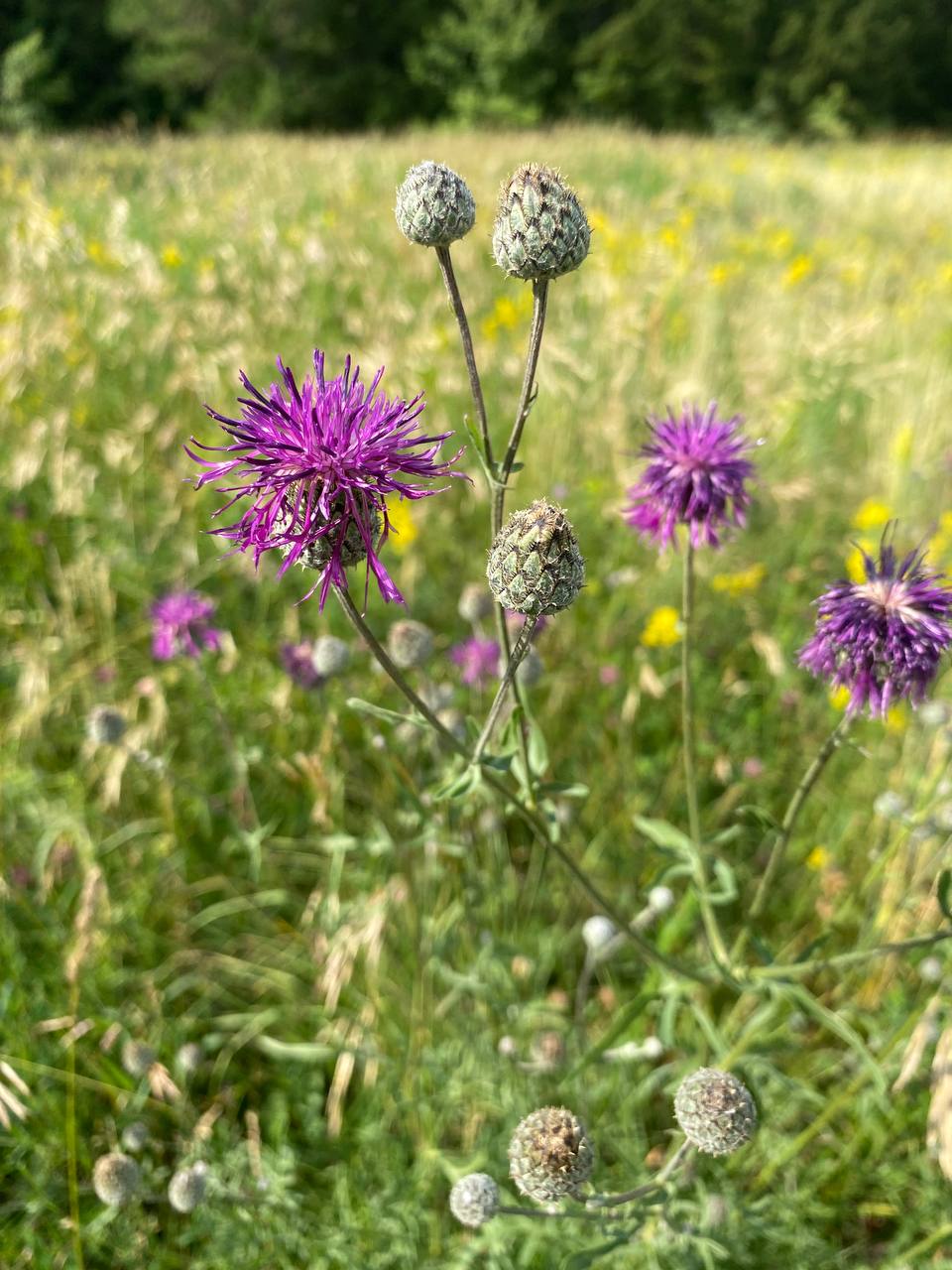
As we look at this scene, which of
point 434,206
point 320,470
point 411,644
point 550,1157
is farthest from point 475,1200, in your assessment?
point 434,206

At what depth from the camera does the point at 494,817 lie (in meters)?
2.49

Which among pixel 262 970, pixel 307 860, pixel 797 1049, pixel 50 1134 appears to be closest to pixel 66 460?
pixel 307 860

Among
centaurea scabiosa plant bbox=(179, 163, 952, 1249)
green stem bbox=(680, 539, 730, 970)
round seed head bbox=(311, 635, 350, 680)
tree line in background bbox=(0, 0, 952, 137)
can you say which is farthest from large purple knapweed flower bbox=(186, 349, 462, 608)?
tree line in background bbox=(0, 0, 952, 137)

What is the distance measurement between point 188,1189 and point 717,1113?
3.87 ft

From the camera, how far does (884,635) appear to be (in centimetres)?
157

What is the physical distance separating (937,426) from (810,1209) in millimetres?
3454

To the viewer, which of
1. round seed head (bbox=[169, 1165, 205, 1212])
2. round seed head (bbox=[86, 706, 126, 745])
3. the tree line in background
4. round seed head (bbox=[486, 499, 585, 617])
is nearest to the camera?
round seed head (bbox=[486, 499, 585, 617])

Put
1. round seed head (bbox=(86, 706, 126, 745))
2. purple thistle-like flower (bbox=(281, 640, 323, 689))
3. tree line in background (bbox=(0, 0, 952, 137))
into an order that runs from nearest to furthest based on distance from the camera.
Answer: purple thistle-like flower (bbox=(281, 640, 323, 689)), round seed head (bbox=(86, 706, 126, 745)), tree line in background (bbox=(0, 0, 952, 137))

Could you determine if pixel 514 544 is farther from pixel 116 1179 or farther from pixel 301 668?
pixel 116 1179

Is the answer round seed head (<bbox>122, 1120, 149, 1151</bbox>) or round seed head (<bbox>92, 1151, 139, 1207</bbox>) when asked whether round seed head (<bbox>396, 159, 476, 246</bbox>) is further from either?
round seed head (<bbox>122, 1120, 149, 1151</bbox>)

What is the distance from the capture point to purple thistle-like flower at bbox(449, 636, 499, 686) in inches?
103

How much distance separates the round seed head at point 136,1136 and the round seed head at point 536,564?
1.71m

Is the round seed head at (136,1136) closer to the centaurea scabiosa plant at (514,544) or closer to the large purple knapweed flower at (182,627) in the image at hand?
the centaurea scabiosa plant at (514,544)

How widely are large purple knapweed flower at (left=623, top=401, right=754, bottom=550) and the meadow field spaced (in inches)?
13.1
